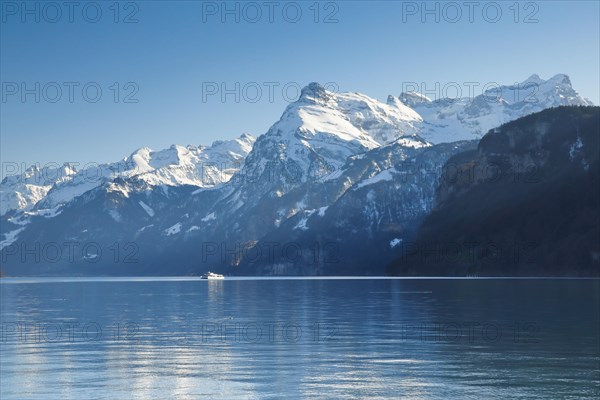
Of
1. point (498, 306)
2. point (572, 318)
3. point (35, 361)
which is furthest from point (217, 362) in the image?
point (498, 306)

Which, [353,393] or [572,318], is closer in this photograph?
[353,393]

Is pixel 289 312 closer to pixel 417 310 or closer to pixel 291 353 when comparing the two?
pixel 417 310

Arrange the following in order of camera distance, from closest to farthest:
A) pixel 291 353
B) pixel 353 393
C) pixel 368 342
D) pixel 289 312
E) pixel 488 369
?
pixel 353 393, pixel 488 369, pixel 291 353, pixel 368 342, pixel 289 312

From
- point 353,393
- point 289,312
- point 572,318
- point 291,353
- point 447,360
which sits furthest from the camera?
point 289,312

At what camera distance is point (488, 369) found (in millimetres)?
64625

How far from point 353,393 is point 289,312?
8016 cm

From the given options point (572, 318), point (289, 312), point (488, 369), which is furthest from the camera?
point (289, 312)

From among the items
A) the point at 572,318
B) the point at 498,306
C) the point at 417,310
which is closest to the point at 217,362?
the point at 572,318

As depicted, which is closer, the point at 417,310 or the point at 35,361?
the point at 35,361

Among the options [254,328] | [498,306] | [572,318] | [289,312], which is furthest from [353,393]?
[498,306]

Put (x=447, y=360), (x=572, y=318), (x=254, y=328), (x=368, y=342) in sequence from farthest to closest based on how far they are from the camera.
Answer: (x=572, y=318), (x=254, y=328), (x=368, y=342), (x=447, y=360)

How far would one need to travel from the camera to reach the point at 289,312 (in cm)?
13462

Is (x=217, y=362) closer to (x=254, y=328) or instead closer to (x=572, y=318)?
(x=254, y=328)

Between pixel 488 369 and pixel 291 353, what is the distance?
18.4 meters
